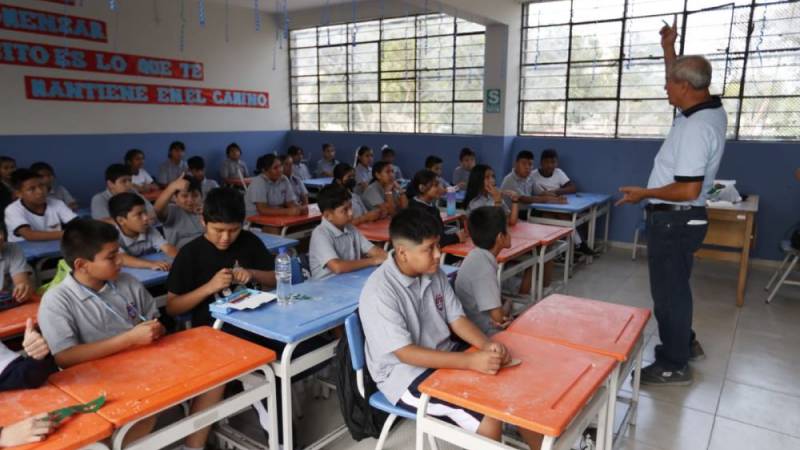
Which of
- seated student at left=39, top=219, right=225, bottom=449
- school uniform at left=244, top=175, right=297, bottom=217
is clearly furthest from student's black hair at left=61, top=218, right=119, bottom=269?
school uniform at left=244, top=175, right=297, bottom=217

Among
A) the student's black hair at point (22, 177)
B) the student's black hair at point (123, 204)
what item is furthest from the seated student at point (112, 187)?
the student's black hair at point (123, 204)

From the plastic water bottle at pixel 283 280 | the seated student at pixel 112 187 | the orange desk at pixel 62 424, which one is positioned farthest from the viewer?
the seated student at pixel 112 187

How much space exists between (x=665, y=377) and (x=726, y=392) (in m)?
0.32

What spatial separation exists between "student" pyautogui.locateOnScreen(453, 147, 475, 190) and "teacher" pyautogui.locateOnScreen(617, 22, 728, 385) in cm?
381

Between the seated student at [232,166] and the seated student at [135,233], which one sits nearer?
the seated student at [135,233]

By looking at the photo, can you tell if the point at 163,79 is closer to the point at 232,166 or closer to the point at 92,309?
the point at 232,166

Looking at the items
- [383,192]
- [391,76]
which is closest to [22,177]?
[383,192]

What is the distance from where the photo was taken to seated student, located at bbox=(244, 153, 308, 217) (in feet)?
15.6

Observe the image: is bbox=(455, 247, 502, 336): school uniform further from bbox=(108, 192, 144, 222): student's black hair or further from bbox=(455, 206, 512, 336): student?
bbox=(108, 192, 144, 222): student's black hair

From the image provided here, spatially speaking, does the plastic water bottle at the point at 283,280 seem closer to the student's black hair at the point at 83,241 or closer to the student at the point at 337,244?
the student at the point at 337,244

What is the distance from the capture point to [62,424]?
131 centimetres

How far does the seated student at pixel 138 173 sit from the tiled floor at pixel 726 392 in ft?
14.9

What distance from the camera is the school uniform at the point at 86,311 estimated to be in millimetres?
1752

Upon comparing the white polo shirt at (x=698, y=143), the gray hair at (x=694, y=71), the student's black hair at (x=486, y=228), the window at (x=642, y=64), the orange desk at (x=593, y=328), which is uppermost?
the window at (x=642, y=64)
